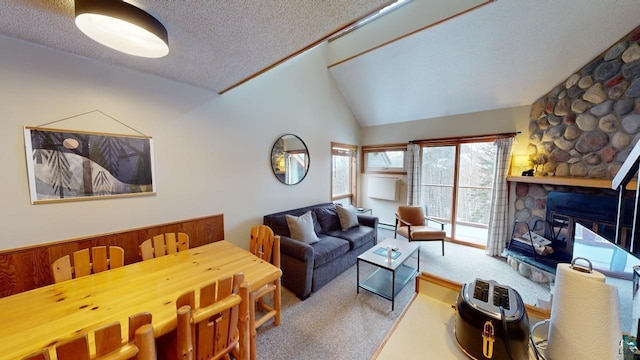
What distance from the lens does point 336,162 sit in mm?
4656

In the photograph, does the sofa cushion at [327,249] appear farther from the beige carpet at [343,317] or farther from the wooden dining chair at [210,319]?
the wooden dining chair at [210,319]

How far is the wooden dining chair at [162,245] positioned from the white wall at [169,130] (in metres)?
0.46

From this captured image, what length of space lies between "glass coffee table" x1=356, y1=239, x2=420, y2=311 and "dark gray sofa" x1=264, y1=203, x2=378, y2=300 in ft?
1.21

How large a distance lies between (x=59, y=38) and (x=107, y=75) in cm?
38

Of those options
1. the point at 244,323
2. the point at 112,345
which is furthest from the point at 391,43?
the point at 112,345

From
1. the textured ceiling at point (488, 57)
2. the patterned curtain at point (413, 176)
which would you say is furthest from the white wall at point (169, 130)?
the patterned curtain at point (413, 176)

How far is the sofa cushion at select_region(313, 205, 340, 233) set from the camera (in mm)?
3639

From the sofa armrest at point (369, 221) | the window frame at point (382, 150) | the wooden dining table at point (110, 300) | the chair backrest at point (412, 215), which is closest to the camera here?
the wooden dining table at point (110, 300)

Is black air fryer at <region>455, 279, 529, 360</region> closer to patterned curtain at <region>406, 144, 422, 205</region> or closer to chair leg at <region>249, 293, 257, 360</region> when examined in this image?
chair leg at <region>249, 293, 257, 360</region>

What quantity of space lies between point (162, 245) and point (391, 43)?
12.3ft

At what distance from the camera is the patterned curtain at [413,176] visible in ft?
14.6

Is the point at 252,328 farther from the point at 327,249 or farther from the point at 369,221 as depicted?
the point at 369,221

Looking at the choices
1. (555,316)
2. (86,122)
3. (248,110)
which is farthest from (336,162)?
(555,316)

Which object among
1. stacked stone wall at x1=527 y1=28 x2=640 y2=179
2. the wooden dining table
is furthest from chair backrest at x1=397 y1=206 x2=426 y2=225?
the wooden dining table
